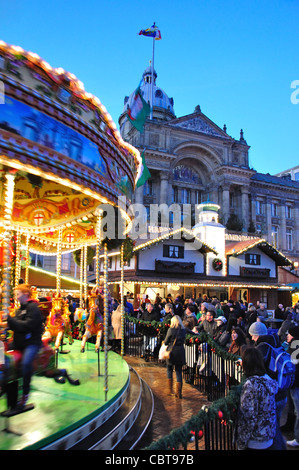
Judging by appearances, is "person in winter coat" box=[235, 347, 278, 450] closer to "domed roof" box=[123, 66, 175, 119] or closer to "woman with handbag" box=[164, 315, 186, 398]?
"woman with handbag" box=[164, 315, 186, 398]

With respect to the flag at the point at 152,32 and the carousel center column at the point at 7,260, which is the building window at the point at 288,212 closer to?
the flag at the point at 152,32

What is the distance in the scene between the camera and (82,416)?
432cm

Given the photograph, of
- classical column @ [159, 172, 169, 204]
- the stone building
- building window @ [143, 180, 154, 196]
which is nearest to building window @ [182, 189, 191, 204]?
the stone building

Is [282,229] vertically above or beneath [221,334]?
above

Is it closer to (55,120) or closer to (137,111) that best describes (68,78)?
(55,120)

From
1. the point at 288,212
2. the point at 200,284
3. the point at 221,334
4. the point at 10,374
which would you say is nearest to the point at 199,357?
the point at 221,334

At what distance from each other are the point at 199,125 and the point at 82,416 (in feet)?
148

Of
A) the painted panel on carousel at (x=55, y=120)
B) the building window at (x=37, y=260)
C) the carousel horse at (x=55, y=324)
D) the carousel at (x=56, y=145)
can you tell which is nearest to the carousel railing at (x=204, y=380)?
the carousel at (x=56, y=145)

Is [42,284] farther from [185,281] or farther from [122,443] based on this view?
[122,443]

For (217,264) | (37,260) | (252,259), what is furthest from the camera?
(37,260)

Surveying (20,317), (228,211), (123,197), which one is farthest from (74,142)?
(228,211)

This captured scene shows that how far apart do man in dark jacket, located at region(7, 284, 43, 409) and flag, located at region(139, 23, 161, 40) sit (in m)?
37.8

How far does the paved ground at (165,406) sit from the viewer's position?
5.38 metres

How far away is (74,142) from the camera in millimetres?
5031
